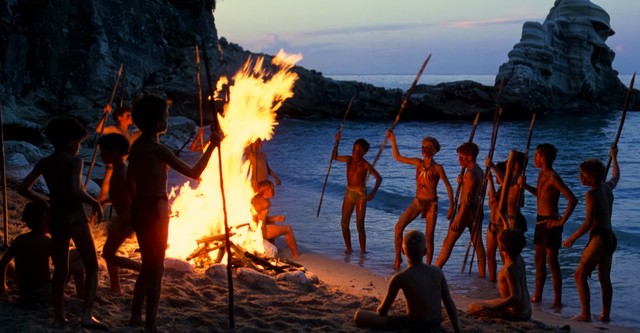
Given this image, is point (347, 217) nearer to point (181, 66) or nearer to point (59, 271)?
point (59, 271)

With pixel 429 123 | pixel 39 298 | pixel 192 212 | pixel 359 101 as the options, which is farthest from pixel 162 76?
pixel 39 298

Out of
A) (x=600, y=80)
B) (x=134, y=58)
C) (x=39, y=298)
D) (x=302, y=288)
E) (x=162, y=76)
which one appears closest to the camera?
(x=39, y=298)

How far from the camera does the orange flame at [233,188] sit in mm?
9117

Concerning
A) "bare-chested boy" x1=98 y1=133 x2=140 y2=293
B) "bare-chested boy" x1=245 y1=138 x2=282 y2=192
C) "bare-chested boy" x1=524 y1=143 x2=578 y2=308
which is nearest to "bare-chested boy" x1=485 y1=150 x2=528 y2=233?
"bare-chested boy" x1=524 y1=143 x2=578 y2=308

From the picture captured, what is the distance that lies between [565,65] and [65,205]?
57.6 metres

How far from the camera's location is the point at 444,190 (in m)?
22.1

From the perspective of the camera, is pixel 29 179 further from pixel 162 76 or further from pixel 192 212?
pixel 162 76

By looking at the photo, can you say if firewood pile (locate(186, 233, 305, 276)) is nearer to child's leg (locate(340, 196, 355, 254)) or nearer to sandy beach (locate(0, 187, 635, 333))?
sandy beach (locate(0, 187, 635, 333))

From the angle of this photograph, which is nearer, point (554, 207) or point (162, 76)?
point (554, 207)

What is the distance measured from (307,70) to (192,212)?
4208 cm

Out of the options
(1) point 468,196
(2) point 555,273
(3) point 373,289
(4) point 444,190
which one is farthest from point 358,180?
(4) point 444,190

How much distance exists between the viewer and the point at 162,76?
41.0 metres

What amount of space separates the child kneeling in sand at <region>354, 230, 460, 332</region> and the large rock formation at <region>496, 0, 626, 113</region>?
47.3 m

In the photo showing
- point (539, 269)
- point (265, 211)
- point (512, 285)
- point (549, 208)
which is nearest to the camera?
point (512, 285)
